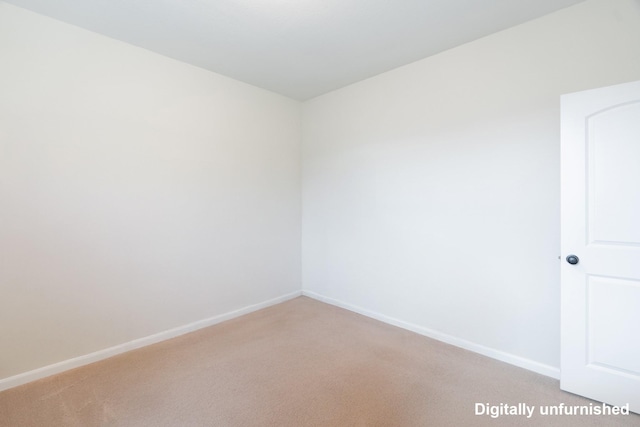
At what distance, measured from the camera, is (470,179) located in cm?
253

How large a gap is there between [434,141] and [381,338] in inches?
77.6

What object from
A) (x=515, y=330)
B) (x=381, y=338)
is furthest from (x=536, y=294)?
(x=381, y=338)

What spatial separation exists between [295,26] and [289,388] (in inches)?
108

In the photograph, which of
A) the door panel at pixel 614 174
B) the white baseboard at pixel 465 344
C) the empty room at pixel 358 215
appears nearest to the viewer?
the door panel at pixel 614 174

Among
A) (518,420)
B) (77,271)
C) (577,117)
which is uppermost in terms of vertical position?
(577,117)

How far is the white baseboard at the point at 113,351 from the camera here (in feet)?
6.84

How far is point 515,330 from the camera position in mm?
2316

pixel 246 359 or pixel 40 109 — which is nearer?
pixel 40 109

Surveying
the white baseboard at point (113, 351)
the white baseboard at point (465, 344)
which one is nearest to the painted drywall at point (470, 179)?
the white baseboard at point (465, 344)

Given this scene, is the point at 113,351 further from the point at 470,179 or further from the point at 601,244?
the point at 601,244

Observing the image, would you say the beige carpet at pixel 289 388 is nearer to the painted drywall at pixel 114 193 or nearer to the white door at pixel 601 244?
the white door at pixel 601 244

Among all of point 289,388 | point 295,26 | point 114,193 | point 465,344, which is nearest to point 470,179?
point 465,344

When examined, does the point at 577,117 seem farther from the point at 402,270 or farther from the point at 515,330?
the point at 402,270

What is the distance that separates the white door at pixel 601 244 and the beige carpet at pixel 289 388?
0.23m
